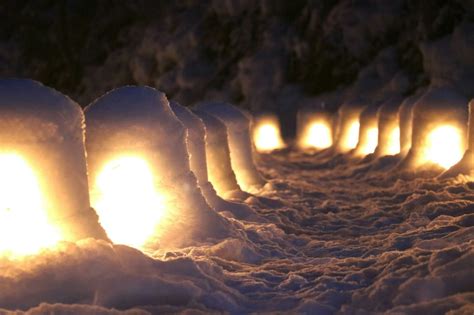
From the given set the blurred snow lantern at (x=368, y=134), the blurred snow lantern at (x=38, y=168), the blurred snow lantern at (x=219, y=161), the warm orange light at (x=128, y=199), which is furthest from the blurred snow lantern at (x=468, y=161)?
the blurred snow lantern at (x=38, y=168)

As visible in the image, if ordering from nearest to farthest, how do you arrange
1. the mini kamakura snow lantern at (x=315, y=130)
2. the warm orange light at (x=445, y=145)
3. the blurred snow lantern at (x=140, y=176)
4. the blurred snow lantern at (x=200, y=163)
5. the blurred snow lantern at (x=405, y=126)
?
the blurred snow lantern at (x=140, y=176) < the blurred snow lantern at (x=200, y=163) < the warm orange light at (x=445, y=145) < the blurred snow lantern at (x=405, y=126) < the mini kamakura snow lantern at (x=315, y=130)

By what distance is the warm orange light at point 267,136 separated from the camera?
2245 centimetres

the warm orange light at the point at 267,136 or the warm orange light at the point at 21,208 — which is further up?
the warm orange light at the point at 267,136

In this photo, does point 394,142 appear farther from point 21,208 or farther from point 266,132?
point 21,208

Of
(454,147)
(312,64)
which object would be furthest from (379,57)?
(454,147)

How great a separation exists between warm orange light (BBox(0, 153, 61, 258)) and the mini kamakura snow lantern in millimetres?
16972

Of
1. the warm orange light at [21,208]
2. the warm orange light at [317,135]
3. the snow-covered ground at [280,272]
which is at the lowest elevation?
the snow-covered ground at [280,272]

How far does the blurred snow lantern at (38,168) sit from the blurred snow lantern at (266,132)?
1690 cm

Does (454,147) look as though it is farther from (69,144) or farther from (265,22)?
(265,22)

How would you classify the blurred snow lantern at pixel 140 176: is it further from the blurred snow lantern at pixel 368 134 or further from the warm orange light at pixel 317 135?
the warm orange light at pixel 317 135

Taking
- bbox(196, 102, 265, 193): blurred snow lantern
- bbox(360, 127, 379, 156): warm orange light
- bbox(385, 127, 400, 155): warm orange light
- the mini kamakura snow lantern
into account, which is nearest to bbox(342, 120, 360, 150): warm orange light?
bbox(360, 127, 379, 156): warm orange light

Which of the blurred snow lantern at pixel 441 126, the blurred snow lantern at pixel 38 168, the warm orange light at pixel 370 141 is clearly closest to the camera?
the blurred snow lantern at pixel 38 168

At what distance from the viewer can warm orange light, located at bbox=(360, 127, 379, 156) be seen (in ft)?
56.2

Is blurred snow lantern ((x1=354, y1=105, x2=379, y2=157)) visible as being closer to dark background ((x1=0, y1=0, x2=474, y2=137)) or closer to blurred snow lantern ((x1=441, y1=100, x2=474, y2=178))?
dark background ((x1=0, y1=0, x2=474, y2=137))
